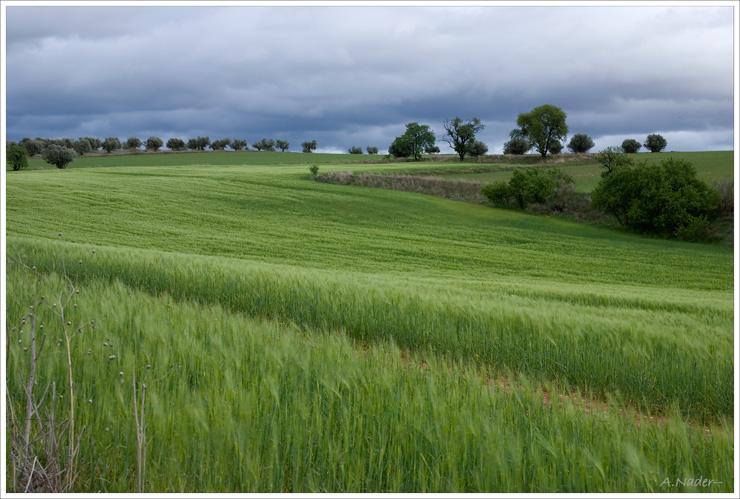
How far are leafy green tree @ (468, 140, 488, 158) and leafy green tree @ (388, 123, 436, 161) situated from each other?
6.66 m

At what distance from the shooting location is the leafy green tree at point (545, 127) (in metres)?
86.6

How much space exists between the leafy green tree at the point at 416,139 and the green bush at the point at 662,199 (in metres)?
51.1

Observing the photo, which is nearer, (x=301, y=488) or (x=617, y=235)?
(x=301, y=488)

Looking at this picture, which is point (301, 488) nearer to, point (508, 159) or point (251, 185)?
point (251, 185)

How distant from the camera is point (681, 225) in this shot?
38.9m

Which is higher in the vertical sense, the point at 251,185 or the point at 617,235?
the point at 251,185

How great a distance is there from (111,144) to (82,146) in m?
7.78

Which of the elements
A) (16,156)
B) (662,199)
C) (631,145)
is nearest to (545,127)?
(631,145)

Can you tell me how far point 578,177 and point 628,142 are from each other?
31.2 meters

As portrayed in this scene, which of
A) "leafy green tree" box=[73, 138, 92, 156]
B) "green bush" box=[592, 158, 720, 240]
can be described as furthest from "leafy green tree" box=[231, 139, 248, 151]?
"green bush" box=[592, 158, 720, 240]

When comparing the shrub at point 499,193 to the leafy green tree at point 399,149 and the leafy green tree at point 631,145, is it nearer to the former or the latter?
the leafy green tree at point 399,149

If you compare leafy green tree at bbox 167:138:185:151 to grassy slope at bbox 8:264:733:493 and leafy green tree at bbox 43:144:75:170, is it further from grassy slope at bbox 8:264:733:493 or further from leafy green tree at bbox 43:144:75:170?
grassy slope at bbox 8:264:733:493

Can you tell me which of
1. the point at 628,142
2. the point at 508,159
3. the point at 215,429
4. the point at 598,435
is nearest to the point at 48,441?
the point at 215,429

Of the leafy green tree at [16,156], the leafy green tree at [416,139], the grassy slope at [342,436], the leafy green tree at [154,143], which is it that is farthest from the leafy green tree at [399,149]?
the grassy slope at [342,436]
